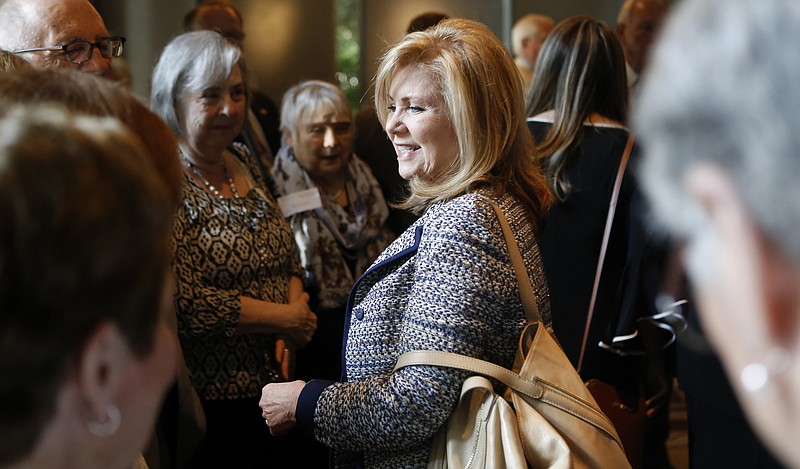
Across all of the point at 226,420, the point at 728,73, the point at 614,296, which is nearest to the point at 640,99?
the point at 728,73

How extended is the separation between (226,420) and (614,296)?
1.49 m

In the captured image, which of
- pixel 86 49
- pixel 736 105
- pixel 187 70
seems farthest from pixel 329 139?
pixel 736 105

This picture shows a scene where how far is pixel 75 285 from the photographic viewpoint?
90 centimetres

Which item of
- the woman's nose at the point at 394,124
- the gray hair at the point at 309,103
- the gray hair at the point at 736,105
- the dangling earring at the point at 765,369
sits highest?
the gray hair at the point at 736,105

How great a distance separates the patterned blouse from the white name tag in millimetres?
774

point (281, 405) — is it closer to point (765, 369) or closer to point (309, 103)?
point (765, 369)

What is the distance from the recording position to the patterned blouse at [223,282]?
2758mm

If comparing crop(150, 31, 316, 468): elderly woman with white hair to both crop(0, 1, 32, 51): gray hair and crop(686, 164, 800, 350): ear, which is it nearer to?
crop(0, 1, 32, 51): gray hair

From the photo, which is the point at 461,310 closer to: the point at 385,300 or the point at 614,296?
the point at 385,300

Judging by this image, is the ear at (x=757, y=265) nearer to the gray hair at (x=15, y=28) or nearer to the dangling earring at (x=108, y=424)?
the dangling earring at (x=108, y=424)

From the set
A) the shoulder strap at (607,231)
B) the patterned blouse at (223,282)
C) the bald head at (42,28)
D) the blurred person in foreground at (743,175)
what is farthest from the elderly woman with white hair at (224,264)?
the blurred person in foreground at (743,175)

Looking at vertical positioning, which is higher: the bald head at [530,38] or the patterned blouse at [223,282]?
the bald head at [530,38]

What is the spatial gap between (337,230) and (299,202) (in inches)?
8.1

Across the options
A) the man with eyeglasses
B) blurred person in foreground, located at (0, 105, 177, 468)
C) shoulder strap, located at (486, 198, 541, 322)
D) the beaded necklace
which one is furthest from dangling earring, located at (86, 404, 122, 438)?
the beaded necklace
